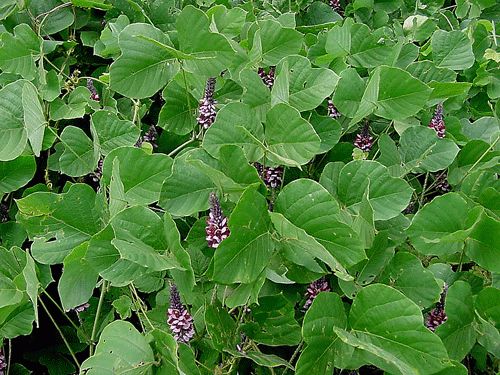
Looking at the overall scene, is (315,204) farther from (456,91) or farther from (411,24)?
(411,24)

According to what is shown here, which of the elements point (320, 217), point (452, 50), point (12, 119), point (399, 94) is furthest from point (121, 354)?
point (452, 50)

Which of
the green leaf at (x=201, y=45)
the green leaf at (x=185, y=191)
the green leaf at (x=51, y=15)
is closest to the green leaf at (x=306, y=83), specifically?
the green leaf at (x=201, y=45)

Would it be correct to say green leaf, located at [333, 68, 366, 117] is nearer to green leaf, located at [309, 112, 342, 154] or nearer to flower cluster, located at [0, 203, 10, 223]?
green leaf, located at [309, 112, 342, 154]

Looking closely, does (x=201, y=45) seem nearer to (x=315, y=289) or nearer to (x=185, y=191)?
(x=185, y=191)

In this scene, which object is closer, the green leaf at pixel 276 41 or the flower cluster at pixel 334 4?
the green leaf at pixel 276 41

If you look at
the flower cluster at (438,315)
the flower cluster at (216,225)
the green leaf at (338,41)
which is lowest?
the flower cluster at (438,315)

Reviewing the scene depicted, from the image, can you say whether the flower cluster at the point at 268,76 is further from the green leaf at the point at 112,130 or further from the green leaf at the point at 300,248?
the green leaf at the point at 300,248
